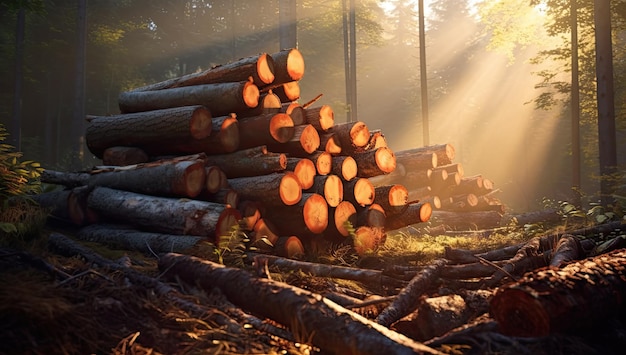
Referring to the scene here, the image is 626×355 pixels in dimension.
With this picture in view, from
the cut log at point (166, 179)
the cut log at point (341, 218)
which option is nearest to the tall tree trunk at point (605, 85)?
the cut log at point (341, 218)

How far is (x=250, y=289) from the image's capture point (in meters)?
3.50

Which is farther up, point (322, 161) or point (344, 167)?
point (322, 161)

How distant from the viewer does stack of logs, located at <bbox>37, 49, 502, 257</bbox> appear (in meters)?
6.47

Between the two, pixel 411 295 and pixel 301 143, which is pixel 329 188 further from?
pixel 411 295

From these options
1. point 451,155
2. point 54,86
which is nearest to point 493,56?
point 451,155

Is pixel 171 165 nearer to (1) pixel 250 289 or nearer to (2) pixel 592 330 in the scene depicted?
(1) pixel 250 289

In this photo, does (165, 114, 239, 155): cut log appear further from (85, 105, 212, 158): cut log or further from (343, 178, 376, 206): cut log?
(343, 178, 376, 206): cut log

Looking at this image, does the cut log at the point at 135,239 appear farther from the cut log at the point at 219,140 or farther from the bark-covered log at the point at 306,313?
the cut log at the point at 219,140

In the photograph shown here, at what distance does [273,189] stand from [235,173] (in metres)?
1.19

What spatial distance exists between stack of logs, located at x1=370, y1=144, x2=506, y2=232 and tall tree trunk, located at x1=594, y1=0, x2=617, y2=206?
3532 mm

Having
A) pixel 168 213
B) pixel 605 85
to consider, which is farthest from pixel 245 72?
pixel 605 85

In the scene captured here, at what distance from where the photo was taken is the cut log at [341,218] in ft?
23.5

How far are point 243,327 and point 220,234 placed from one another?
2848 millimetres

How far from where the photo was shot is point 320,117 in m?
7.71
